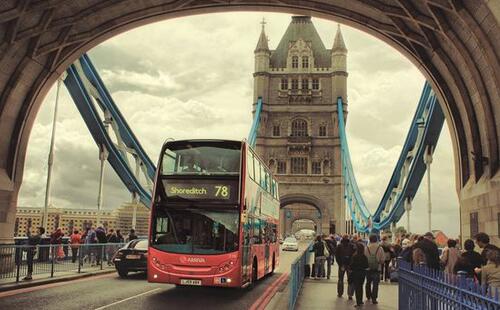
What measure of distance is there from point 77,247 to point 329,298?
29.9 feet

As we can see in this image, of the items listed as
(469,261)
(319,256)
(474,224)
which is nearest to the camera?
(469,261)

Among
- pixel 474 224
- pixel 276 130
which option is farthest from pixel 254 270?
pixel 276 130

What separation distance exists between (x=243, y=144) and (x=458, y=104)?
338 inches

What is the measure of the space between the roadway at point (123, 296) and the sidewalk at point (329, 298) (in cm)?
120

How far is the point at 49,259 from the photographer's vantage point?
622 inches

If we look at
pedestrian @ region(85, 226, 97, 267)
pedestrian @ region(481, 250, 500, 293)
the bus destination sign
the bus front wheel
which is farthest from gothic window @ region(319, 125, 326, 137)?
pedestrian @ region(481, 250, 500, 293)

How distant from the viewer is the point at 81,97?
28.4m

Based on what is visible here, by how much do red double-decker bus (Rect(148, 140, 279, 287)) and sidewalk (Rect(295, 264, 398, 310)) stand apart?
1.74 m

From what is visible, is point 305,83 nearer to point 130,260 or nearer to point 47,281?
point 130,260

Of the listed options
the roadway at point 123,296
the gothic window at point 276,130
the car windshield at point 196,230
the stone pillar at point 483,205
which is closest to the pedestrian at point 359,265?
the roadway at point 123,296

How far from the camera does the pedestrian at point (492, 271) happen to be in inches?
265

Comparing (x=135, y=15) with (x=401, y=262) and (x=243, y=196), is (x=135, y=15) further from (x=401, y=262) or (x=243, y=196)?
(x=401, y=262)

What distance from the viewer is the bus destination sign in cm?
1243

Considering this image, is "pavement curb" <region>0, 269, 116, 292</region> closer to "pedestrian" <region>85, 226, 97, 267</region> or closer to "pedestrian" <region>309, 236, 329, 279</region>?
"pedestrian" <region>85, 226, 97, 267</region>
